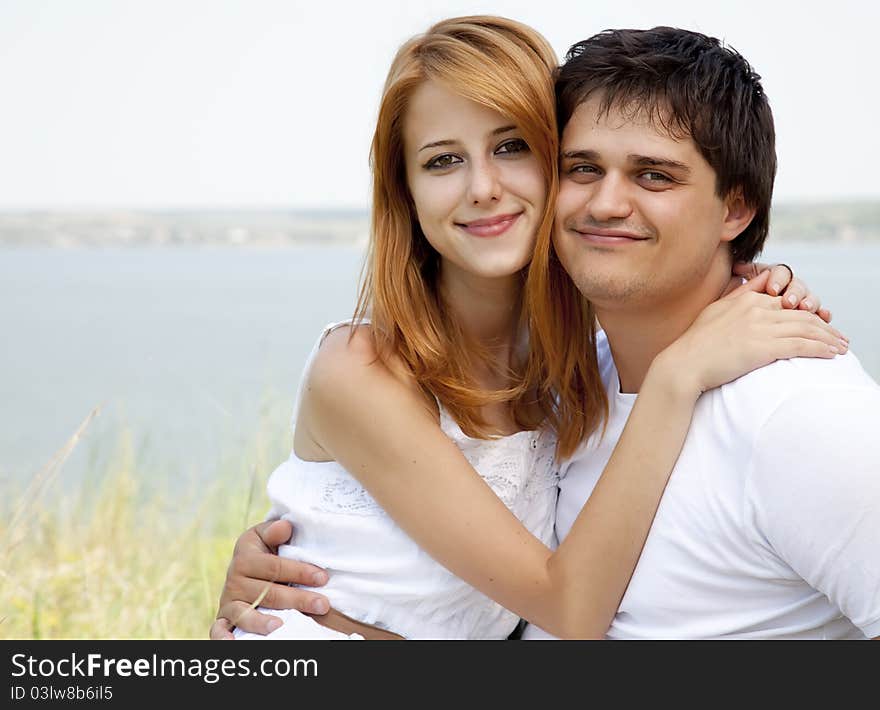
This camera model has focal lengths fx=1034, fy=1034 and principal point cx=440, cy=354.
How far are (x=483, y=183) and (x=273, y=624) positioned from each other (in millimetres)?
1160

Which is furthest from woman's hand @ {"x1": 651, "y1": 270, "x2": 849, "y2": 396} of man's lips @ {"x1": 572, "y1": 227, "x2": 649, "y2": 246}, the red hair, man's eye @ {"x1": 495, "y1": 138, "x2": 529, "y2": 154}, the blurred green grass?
the blurred green grass

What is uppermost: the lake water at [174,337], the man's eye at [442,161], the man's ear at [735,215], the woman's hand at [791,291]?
the man's eye at [442,161]

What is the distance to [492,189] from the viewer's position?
237 cm

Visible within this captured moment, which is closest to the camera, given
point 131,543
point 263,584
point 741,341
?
point 741,341

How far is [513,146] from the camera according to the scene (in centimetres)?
245

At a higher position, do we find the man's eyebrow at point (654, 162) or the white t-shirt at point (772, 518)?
the man's eyebrow at point (654, 162)

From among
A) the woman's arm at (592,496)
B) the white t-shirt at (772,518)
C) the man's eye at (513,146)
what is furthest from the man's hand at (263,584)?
the man's eye at (513,146)

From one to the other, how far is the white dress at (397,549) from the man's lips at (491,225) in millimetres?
435

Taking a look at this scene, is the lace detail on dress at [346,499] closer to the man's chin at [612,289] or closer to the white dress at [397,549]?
the white dress at [397,549]

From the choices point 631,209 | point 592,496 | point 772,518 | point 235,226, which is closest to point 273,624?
point 592,496

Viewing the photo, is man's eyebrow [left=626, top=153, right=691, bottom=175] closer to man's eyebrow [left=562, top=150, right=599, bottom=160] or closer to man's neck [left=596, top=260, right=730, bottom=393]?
man's eyebrow [left=562, top=150, right=599, bottom=160]

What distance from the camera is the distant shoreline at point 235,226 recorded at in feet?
31.9

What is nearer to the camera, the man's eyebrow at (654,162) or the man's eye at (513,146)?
the man's eyebrow at (654,162)

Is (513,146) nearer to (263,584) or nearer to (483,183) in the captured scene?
(483,183)
